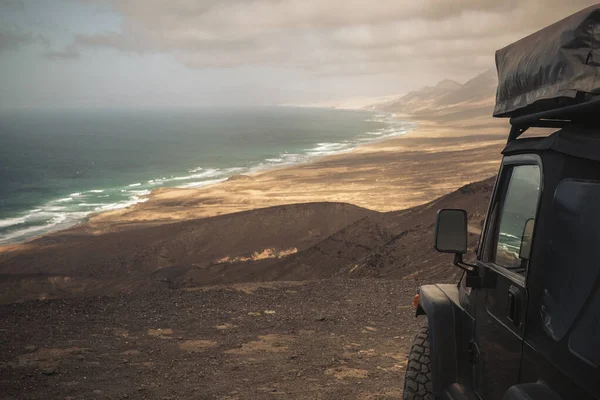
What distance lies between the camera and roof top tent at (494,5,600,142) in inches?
91.9

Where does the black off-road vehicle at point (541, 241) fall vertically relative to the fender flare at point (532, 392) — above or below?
above

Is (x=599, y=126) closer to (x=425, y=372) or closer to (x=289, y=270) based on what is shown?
(x=425, y=372)

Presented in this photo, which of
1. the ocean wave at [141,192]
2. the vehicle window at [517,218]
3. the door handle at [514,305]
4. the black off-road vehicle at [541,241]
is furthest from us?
the ocean wave at [141,192]

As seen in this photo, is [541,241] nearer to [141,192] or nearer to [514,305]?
[514,305]

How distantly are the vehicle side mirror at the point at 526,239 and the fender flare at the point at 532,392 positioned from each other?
2.19 feet

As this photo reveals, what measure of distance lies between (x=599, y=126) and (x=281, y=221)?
73.8ft

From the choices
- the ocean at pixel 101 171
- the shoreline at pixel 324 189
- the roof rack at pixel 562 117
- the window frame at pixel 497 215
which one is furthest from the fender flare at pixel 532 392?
the ocean at pixel 101 171

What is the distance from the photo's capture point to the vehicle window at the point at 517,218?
290 centimetres

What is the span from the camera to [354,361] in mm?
7391

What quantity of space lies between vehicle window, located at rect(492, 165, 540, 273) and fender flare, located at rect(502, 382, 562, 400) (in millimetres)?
676

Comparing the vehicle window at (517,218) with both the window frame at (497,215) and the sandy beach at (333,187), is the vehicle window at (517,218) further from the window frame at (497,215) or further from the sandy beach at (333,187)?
the sandy beach at (333,187)

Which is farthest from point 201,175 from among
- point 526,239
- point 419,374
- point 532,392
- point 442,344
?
point 532,392

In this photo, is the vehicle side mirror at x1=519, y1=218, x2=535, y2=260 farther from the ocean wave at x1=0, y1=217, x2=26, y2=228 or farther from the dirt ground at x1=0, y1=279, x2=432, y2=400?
the ocean wave at x1=0, y1=217, x2=26, y2=228

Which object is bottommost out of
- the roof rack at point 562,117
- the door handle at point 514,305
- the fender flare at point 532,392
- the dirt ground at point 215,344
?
the dirt ground at point 215,344
